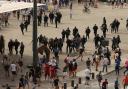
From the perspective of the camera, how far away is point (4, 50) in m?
40.5

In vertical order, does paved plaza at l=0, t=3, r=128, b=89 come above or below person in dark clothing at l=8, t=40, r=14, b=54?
below

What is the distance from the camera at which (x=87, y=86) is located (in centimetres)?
3278

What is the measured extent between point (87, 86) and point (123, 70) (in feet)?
15.7

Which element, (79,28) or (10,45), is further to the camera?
(79,28)

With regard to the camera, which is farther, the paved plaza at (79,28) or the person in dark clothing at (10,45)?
the person in dark clothing at (10,45)

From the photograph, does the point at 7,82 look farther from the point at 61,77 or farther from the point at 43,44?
the point at 43,44

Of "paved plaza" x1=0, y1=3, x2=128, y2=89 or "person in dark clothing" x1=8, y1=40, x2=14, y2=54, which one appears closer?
"paved plaza" x1=0, y1=3, x2=128, y2=89

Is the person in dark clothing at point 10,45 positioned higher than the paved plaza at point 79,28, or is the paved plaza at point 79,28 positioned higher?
the person in dark clothing at point 10,45

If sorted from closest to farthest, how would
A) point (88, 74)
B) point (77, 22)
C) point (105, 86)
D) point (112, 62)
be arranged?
point (105, 86)
point (88, 74)
point (112, 62)
point (77, 22)

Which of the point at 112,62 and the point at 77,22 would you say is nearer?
the point at 112,62

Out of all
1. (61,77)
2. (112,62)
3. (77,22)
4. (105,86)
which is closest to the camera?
(105,86)

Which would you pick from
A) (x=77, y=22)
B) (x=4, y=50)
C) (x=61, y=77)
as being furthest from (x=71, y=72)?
(x=77, y=22)

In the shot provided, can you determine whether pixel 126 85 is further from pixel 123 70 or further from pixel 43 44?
pixel 43 44

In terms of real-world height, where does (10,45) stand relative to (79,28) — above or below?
above
